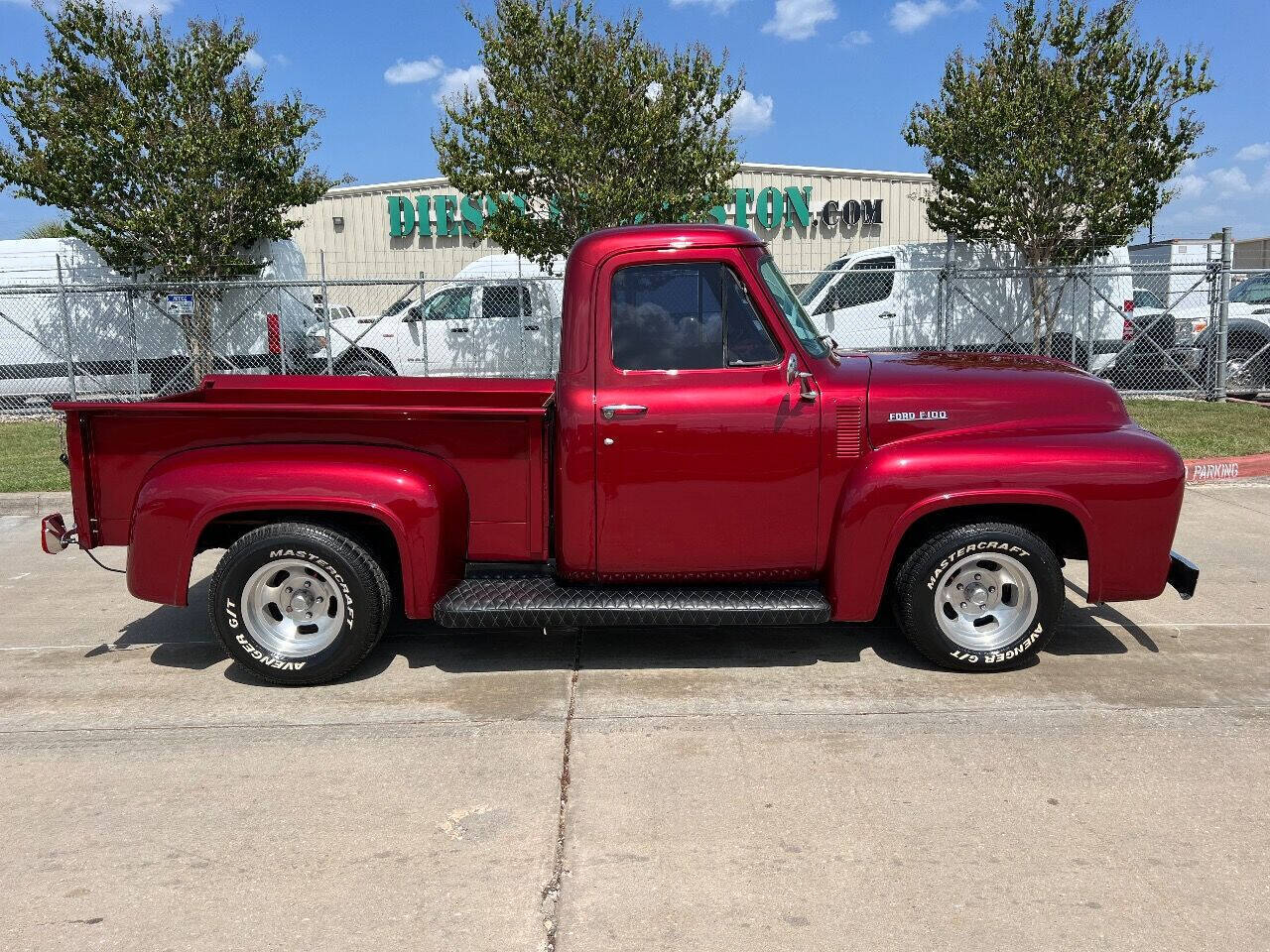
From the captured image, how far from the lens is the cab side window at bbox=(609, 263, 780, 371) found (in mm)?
4691

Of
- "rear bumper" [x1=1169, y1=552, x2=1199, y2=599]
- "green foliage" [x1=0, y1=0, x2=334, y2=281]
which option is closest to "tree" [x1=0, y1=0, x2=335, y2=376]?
"green foliage" [x1=0, y1=0, x2=334, y2=281]

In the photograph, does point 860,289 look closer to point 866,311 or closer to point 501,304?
point 866,311

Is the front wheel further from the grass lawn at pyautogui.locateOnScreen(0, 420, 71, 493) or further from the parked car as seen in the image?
the parked car

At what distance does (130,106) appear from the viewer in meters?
13.7

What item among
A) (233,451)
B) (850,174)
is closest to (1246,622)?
(233,451)

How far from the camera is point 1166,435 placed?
Answer: 11.6 metres

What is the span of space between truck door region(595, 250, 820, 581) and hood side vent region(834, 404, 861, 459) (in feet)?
0.37

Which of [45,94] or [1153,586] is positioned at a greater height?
[45,94]

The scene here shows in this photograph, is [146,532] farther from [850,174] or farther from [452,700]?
[850,174]

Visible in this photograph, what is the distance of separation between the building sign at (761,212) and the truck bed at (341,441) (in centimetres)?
2459

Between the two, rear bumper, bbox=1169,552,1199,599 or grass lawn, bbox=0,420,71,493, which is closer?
rear bumper, bbox=1169,552,1199,599

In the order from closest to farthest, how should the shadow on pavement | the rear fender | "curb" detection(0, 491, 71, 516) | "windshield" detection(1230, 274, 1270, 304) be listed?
the rear fender, the shadow on pavement, "curb" detection(0, 491, 71, 516), "windshield" detection(1230, 274, 1270, 304)

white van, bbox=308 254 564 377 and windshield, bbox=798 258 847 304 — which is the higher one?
windshield, bbox=798 258 847 304

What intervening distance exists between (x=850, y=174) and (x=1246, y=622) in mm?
25473
